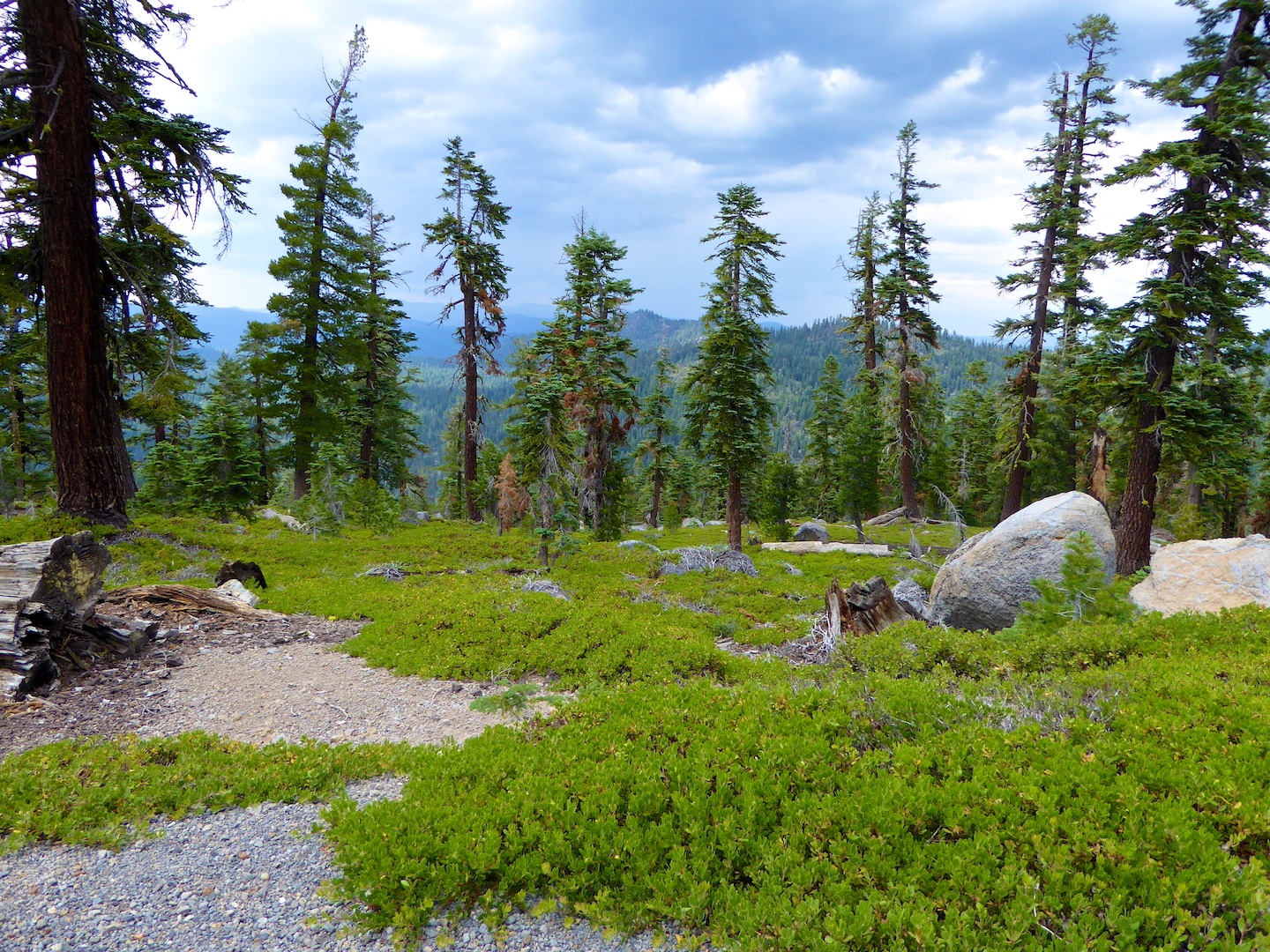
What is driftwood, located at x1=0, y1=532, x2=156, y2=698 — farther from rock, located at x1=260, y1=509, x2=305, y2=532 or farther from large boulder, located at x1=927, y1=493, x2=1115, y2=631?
rock, located at x1=260, y1=509, x2=305, y2=532

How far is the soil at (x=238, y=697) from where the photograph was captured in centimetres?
700

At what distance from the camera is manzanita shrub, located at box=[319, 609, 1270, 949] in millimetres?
3338

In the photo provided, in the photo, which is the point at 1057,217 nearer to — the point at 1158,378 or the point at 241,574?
the point at 1158,378

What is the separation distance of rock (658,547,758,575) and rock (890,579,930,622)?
5.36 metres

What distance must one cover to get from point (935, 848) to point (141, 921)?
5037mm

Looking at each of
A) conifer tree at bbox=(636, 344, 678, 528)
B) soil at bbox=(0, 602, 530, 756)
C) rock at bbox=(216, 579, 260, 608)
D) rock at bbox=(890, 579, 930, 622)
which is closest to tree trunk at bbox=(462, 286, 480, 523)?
conifer tree at bbox=(636, 344, 678, 528)

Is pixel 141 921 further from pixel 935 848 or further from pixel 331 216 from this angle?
pixel 331 216

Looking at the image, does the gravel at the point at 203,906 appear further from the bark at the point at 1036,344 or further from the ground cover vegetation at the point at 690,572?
the bark at the point at 1036,344

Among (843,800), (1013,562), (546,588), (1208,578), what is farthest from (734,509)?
(843,800)

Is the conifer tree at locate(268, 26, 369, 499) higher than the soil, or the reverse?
the conifer tree at locate(268, 26, 369, 499)

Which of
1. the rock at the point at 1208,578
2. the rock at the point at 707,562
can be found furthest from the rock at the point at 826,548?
the rock at the point at 1208,578

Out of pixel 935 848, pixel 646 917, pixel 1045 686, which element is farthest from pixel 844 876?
pixel 1045 686

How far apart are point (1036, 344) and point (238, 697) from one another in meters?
30.5

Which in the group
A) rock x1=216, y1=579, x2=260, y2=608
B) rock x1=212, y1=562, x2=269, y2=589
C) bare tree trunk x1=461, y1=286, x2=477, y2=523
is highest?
bare tree trunk x1=461, y1=286, x2=477, y2=523
